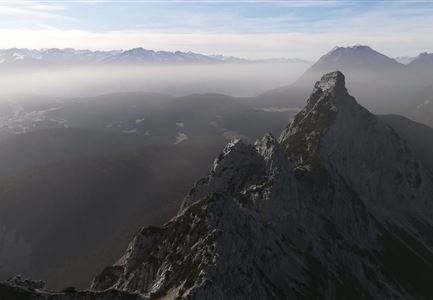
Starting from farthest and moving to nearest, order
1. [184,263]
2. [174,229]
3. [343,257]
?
[343,257], [174,229], [184,263]

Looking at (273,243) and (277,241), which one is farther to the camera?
(277,241)

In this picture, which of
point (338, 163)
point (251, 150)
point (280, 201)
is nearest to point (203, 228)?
point (280, 201)

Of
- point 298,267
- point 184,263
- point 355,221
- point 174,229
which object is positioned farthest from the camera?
point 355,221

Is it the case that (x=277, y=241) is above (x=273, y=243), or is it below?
below

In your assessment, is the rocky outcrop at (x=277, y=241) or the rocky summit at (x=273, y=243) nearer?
the rocky summit at (x=273, y=243)

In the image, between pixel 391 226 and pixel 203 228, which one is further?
pixel 391 226

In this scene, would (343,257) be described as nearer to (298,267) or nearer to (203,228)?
(298,267)

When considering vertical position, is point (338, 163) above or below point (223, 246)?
below

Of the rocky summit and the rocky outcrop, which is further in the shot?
Answer: the rocky outcrop
